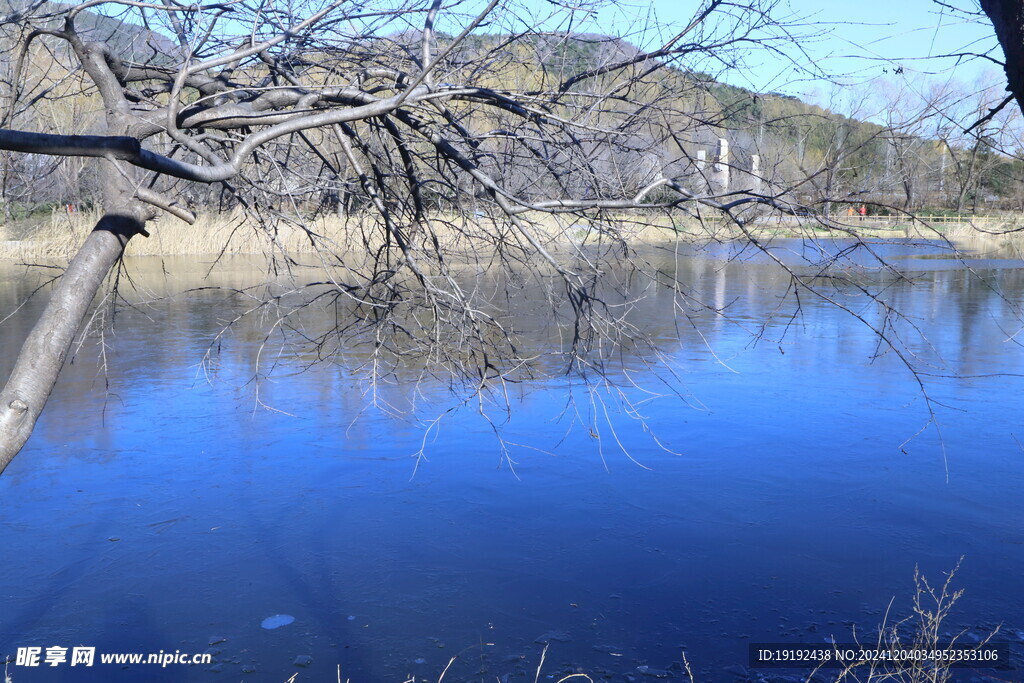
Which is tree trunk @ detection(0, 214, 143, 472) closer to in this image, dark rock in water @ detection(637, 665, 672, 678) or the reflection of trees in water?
the reflection of trees in water

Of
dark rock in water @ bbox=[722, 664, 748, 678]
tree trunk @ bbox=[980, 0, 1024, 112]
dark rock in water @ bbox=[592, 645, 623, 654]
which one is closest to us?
tree trunk @ bbox=[980, 0, 1024, 112]

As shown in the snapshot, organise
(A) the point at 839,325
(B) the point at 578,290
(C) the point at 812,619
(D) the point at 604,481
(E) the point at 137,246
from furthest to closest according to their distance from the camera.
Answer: (E) the point at 137,246 < (A) the point at 839,325 < (D) the point at 604,481 < (C) the point at 812,619 < (B) the point at 578,290

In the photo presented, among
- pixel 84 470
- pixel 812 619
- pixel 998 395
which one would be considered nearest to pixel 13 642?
pixel 84 470

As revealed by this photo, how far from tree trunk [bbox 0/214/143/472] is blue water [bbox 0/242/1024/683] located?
7.19ft

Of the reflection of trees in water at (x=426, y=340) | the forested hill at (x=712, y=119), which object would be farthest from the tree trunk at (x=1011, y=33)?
the reflection of trees in water at (x=426, y=340)

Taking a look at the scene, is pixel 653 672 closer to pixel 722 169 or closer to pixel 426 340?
pixel 722 169

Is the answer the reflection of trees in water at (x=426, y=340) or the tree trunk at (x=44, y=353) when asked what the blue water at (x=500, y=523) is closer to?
the reflection of trees in water at (x=426, y=340)

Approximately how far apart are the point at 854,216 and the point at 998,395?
741cm

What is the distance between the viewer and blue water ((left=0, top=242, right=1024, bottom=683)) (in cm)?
561

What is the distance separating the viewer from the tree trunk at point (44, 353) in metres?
3.46

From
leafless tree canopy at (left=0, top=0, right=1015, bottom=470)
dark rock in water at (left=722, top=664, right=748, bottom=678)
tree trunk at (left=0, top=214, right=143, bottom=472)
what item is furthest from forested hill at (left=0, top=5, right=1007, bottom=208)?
dark rock in water at (left=722, top=664, right=748, bottom=678)

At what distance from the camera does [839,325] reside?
15914mm

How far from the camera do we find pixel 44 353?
3.47 m

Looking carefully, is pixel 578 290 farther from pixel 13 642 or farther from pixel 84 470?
pixel 84 470
